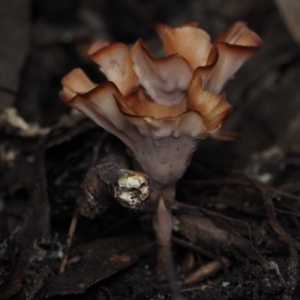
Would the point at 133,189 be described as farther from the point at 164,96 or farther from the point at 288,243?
the point at 288,243

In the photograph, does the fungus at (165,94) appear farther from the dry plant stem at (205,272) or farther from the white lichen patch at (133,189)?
the dry plant stem at (205,272)

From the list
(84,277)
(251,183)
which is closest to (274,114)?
(251,183)

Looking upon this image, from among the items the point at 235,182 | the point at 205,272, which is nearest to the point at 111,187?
the point at 205,272

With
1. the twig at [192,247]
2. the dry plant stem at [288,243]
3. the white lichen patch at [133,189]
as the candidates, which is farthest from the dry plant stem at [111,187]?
the dry plant stem at [288,243]

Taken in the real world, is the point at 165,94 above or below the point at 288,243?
above

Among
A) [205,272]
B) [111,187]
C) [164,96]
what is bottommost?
[205,272]

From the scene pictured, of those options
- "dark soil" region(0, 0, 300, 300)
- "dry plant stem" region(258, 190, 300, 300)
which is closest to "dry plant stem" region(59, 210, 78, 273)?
"dark soil" region(0, 0, 300, 300)

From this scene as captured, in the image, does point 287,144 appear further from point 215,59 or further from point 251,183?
point 215,59
